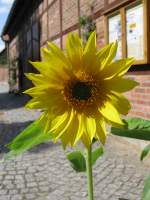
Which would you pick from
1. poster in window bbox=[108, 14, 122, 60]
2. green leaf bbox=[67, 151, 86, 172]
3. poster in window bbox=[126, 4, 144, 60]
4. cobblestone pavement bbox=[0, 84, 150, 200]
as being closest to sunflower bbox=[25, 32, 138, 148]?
green leaf bbox=[67, 151, 86, 172]

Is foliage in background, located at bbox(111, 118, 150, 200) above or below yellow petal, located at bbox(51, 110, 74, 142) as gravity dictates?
below

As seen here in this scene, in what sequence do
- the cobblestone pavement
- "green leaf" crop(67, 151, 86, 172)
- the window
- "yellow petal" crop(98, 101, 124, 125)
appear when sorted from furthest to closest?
the window
the cobblestone pavement
"green leaf" crop(67, 151, 86, 172)
"yellow petal" crop(98, 101, 124, 125)

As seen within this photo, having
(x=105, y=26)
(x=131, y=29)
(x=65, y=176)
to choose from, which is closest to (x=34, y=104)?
(x=65, y=176)

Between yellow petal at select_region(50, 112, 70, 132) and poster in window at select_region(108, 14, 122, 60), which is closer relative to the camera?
yellow petal at select_region(50, 112, 70, 132)

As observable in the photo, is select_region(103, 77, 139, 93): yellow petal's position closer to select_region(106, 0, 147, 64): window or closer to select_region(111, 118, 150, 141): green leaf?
select_region(111, 118, 150, 141): green leaf

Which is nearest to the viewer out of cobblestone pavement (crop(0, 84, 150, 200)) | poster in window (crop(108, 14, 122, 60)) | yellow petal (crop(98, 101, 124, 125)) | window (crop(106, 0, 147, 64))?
yellow petal (crop(98, 101, 124, 125))

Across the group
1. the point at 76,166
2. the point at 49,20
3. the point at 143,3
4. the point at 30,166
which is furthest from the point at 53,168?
the point at 49,20

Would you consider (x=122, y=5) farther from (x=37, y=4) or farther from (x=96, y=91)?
(x=37, y=4)
